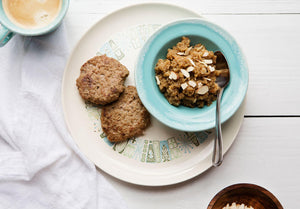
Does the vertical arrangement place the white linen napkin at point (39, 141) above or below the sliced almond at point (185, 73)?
below

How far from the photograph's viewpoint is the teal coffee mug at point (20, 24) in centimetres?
156

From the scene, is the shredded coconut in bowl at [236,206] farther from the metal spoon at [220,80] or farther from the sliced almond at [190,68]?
the sliced almond at [190,68]

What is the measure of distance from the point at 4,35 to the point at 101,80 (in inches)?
21.3

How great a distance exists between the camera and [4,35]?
5.16 feet

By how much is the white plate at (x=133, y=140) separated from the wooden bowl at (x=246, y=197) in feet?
0.55

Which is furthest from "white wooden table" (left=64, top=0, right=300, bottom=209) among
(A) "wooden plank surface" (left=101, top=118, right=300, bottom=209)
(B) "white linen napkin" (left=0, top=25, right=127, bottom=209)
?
(B) "white linen napkin" (left=0, top=25, right=127, bottom=209)

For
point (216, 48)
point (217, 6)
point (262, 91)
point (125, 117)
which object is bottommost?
point (125, 117)

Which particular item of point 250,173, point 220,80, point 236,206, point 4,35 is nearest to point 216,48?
point 220,80

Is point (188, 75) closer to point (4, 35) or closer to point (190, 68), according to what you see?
point (190, 68)

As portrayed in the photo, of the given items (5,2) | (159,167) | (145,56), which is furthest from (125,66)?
(5,2)

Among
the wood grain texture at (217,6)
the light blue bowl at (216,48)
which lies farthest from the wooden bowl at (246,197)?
the wood grain texture at (217,6)

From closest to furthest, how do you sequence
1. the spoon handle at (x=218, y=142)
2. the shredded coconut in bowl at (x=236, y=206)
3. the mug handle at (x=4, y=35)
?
the spoon handle at (x=218, y=142) < the mug handle at (x=4, y=35) < the shredded coconut in bowl at (x=236, y=206)

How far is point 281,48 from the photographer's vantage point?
1.78 meters

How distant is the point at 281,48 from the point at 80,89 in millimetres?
1165
